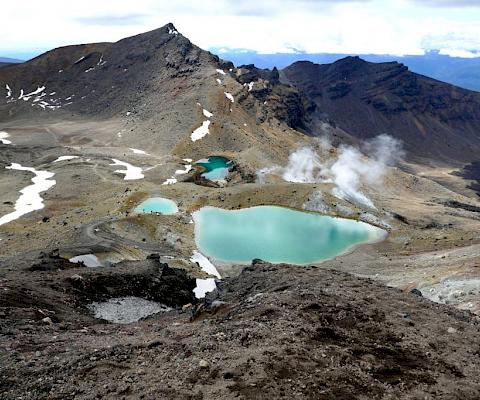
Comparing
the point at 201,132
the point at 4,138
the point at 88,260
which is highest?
the point at 201,132

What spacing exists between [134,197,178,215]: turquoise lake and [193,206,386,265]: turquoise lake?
17.0 feet

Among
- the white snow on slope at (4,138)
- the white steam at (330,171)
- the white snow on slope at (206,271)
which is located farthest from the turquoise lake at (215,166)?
the white snow on slope at (4,138)

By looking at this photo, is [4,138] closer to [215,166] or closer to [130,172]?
[130,172]

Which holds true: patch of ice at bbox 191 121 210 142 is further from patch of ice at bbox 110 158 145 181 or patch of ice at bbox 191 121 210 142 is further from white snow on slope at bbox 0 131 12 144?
white snow on slope at bbox 0 131 12 144

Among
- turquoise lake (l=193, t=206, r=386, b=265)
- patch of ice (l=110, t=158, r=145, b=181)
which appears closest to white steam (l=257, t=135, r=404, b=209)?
turquoise lake (l=193, t=206, r=386, b=265)

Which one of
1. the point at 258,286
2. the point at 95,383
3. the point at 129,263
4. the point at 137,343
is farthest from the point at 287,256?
the point at 95,383

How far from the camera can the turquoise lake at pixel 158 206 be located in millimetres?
87287

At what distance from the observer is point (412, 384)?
20.5 meters

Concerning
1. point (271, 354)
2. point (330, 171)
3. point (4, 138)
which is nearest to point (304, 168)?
point (330, 171)

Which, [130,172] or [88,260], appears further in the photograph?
[130,172]

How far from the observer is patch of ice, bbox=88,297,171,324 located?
37.0 metres

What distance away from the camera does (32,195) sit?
372 ft

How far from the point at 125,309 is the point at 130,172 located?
3978 inches

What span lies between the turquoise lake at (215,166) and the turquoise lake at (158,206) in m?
41.2
